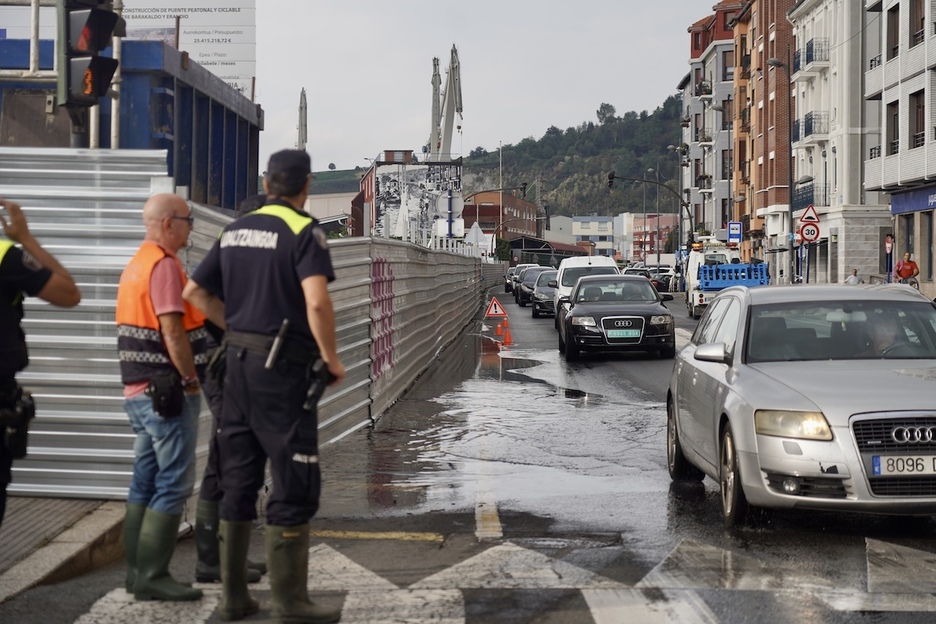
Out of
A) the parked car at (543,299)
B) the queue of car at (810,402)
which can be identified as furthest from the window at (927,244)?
the queue of car at (810,402)

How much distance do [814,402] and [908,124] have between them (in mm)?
41100

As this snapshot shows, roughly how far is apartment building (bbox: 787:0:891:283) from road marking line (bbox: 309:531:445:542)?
5090cm

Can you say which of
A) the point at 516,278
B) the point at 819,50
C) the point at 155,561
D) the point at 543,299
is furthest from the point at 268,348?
the point at 819,50

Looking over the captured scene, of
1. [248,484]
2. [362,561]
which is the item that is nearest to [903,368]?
[362,561]

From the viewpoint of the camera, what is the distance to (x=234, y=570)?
5.68m

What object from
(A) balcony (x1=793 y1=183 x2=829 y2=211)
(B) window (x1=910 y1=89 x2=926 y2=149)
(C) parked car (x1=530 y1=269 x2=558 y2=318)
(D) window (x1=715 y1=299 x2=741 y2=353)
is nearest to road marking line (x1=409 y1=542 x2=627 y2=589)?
(D) window (x1=715 y1=299 x2=741 y2=353)

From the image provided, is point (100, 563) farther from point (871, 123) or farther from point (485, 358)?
point (871, 123)

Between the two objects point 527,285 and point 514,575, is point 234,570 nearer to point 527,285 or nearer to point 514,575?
point 514,575

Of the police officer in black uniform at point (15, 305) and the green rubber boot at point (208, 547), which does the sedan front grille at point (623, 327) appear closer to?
the green rubber boot at point (208, 547)

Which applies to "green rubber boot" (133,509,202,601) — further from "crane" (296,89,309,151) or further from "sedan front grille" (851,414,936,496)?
"crane" (296,89,309,151)

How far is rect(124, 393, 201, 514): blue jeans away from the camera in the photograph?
19.7 feet

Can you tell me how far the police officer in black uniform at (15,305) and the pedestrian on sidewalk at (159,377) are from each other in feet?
2.35

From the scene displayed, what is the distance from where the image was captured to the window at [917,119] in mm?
45281

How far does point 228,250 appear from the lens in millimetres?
5555
